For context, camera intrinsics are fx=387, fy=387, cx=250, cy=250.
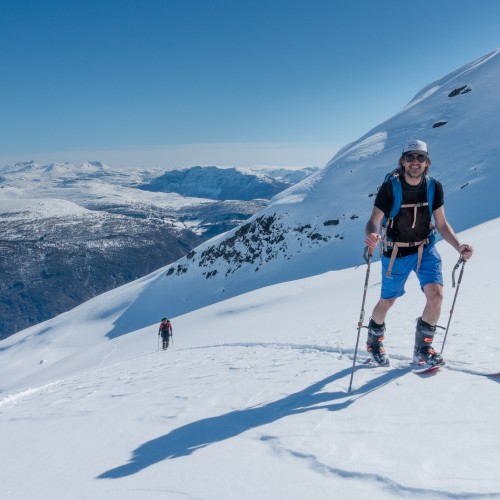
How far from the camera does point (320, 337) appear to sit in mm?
10039

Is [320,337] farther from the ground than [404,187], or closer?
closer

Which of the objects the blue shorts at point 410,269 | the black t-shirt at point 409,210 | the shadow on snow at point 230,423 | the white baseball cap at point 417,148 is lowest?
the shadow on snow at point 230,423

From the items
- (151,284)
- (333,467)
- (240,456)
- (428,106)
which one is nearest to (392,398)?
(333,467)

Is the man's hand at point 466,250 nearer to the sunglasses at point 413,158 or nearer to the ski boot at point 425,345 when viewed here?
the ski boot at point 425,345

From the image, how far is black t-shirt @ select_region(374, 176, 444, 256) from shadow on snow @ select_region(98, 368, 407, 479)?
201 centimetres

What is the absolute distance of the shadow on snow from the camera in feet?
13.7

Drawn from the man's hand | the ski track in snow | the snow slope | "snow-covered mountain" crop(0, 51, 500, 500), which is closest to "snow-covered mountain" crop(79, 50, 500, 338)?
"snow-covered mountain" crop(0, 51, 500, 500)

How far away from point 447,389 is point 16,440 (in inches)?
240

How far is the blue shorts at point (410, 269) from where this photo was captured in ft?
17.9

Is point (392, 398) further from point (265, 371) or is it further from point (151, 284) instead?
point (151, 284)

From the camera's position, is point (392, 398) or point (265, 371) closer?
point (392, 398)

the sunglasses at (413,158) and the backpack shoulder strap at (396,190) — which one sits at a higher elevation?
the sunglasses at (413,158)

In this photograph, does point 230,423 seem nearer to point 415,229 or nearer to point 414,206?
point 415,229

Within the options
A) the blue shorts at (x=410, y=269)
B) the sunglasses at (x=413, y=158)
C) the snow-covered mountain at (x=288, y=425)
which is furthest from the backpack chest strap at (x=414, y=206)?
the snow-covered mountain at (x=288, y=425)
